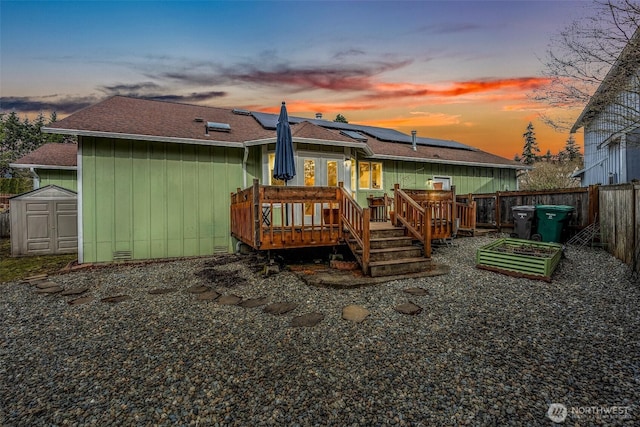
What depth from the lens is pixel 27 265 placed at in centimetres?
668

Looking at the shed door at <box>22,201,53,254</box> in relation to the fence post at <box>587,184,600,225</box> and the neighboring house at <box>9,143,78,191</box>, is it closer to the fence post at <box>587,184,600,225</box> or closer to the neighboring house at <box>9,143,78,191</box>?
the neighboring house at <box>9,143,78,191</box>

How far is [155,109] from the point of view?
9.38 m

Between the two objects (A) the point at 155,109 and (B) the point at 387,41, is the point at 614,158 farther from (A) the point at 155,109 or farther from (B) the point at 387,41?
(A) the point at 155,109

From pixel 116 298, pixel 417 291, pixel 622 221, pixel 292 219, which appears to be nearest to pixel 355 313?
pixel 417 291

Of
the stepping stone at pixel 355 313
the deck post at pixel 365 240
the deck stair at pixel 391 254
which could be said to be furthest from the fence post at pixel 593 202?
the stepping stone at pixel 355 313

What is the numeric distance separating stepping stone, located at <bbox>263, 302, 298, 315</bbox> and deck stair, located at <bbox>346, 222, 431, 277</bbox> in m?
1.68

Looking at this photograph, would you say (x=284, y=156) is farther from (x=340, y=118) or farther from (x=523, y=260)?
(x=340, y=118)

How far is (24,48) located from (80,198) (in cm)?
737

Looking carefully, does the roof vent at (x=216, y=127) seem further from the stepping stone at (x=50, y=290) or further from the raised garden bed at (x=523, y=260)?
the raised garden bed at (x=523, y=260)

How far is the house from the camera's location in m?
6.20

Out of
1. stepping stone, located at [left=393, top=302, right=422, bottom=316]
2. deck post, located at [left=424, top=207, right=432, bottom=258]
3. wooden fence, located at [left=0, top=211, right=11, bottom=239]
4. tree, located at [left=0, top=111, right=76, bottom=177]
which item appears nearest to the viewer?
stepping stone, located at [left=393, top=302, right=422, bottom=316]

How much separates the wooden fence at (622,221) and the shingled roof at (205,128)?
5399 millimetres

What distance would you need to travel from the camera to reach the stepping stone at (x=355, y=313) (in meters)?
3.35

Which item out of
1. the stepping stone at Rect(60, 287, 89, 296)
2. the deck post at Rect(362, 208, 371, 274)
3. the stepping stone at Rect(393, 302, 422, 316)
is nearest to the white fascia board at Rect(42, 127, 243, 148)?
the stepping stone at Rect(60, 287, 89, 296)
